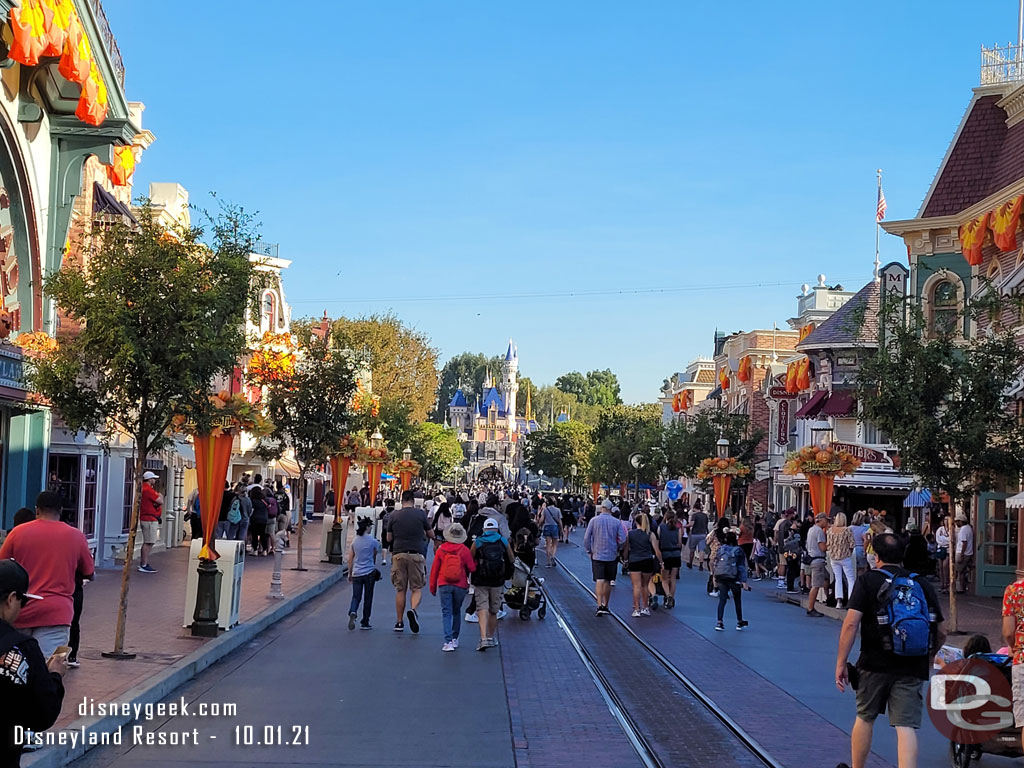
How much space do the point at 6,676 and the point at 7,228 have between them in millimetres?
16884

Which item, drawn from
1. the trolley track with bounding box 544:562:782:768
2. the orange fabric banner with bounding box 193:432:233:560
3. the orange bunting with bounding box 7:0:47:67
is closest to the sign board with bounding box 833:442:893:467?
the trolley track with bounding box 544:562:782:768

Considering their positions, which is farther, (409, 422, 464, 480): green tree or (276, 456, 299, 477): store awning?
(409, 422, 464, 480): green tree

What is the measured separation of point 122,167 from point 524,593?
16297 millimetres

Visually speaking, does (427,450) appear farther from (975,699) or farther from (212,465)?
(975,699)

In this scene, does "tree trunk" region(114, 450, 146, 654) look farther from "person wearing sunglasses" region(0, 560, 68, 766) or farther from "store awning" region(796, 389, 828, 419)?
"store awning" region(796, 389, 828, 419)

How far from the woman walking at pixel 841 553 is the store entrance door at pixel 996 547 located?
251 inches

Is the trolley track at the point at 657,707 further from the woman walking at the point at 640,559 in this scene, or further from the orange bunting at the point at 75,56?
the orange bunting at the point at 75,56

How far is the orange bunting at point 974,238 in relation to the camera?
25.6 metres

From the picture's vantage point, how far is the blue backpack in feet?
24.9

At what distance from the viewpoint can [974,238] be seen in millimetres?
25984

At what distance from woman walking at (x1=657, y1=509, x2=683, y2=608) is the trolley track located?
3.20 metres

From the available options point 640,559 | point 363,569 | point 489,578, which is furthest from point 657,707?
point 640,559

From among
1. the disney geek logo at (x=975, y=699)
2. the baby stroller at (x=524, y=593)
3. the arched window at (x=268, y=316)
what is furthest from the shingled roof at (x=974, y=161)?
the arched window at (x=268, y=316)

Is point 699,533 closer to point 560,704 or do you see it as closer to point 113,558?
point 113,558
